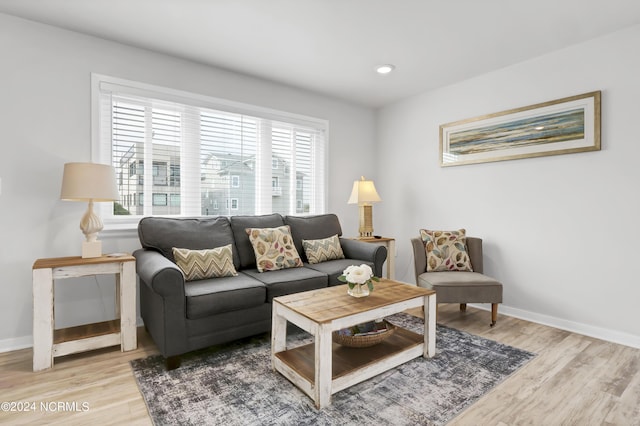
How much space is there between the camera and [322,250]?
3396 millimetres

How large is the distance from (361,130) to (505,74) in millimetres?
1843

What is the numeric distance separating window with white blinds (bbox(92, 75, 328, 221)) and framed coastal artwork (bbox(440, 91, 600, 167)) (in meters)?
1.60

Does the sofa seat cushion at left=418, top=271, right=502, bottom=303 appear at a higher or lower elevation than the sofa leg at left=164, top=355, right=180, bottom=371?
higher

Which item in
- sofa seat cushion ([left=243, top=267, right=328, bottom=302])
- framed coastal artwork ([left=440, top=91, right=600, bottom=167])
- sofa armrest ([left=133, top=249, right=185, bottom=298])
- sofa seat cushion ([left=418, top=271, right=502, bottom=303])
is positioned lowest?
sofa seat cushion ([left=418, top=271, right=502, bottom=303])

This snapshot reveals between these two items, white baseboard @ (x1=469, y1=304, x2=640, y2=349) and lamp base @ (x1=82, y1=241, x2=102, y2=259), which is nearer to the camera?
lamp base @ (x1=82, y1=241, x2=102, y2=259)

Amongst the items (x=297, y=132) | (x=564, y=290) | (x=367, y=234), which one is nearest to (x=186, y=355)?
(x=367, y=234)

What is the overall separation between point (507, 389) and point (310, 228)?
2.23 m

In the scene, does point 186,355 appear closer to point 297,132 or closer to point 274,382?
point 274,382

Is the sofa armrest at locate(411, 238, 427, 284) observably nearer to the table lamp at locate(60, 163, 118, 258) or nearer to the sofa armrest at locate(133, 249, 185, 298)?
the sofa armrest at locate(133, 249, 185, 298)

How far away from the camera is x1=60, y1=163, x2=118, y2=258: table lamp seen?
7.68ft

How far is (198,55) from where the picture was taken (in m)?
3.10

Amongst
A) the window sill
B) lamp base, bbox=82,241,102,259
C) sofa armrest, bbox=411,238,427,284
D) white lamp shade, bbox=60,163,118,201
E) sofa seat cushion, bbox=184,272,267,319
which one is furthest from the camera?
sofa armrest, bbox=411,238,427,284

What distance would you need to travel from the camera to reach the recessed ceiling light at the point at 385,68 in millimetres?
3328

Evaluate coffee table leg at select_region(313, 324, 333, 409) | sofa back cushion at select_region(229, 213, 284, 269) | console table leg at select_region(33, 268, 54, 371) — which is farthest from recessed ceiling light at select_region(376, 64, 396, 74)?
console table leg at select_region(33, 268, 54, 371)
